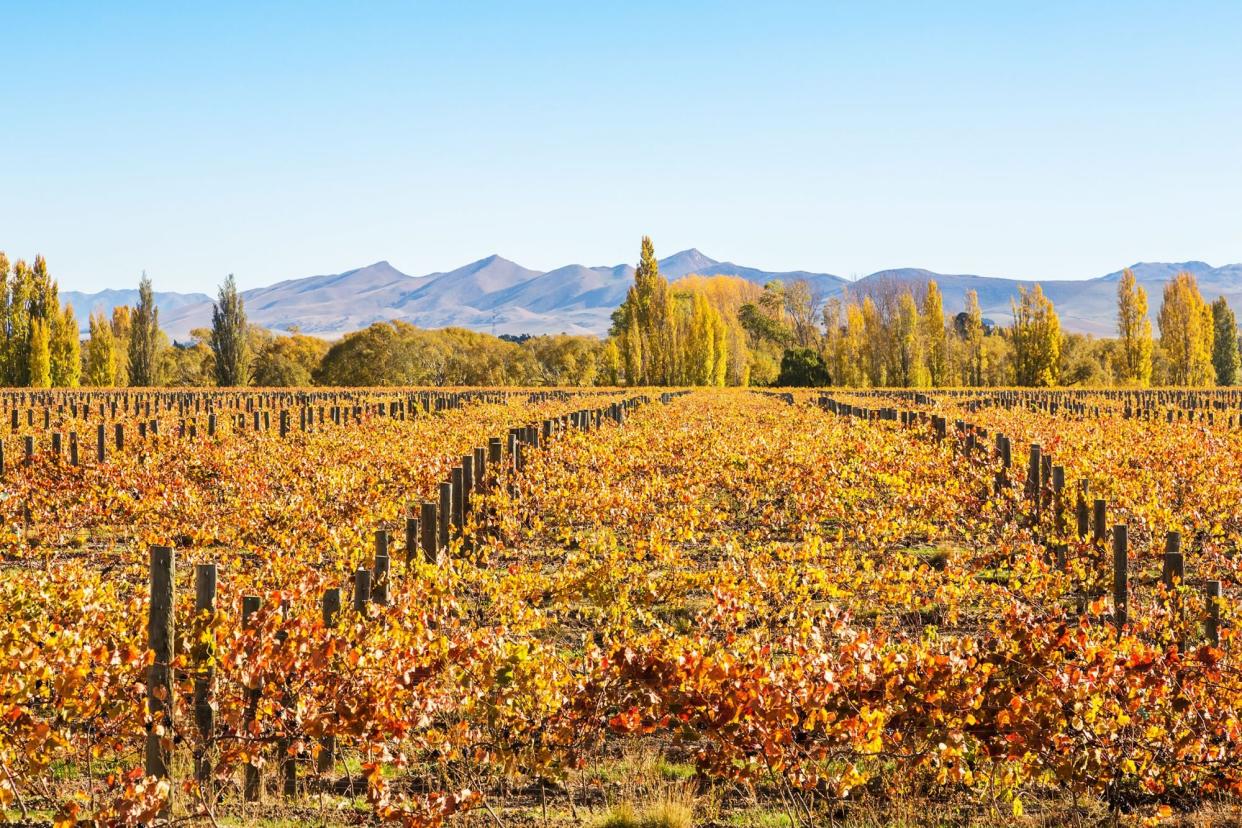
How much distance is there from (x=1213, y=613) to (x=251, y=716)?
5514mm

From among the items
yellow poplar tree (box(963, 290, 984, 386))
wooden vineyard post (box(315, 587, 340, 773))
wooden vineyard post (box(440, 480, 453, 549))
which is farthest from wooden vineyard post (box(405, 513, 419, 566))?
yellow poplar tree (box(963, 290, 984, 386))

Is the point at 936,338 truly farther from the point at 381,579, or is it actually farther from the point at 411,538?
the point at 381,579

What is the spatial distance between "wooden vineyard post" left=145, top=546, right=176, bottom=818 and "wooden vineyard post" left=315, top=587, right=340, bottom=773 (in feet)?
3.02

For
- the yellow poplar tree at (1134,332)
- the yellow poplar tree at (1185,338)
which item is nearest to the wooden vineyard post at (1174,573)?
the yellow poplar tree at (1134,332)

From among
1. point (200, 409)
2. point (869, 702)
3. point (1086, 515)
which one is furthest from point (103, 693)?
point (200, 409)

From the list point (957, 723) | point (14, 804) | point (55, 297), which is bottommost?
point (14, 804)

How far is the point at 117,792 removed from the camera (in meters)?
5.40

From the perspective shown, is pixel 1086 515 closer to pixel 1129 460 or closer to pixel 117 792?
pixel 1129 460

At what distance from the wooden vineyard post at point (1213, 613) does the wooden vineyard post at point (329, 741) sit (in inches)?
201

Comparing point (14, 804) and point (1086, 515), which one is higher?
point (1086, 515)

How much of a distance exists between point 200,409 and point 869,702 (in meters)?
35.0

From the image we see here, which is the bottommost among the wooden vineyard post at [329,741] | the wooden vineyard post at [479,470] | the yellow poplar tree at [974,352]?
the wooden vineyard post at [329,741]

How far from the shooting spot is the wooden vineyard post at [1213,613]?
263 inches

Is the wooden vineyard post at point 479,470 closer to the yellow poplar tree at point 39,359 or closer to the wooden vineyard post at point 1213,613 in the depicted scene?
the wooden vineyard post at point 1213,613
